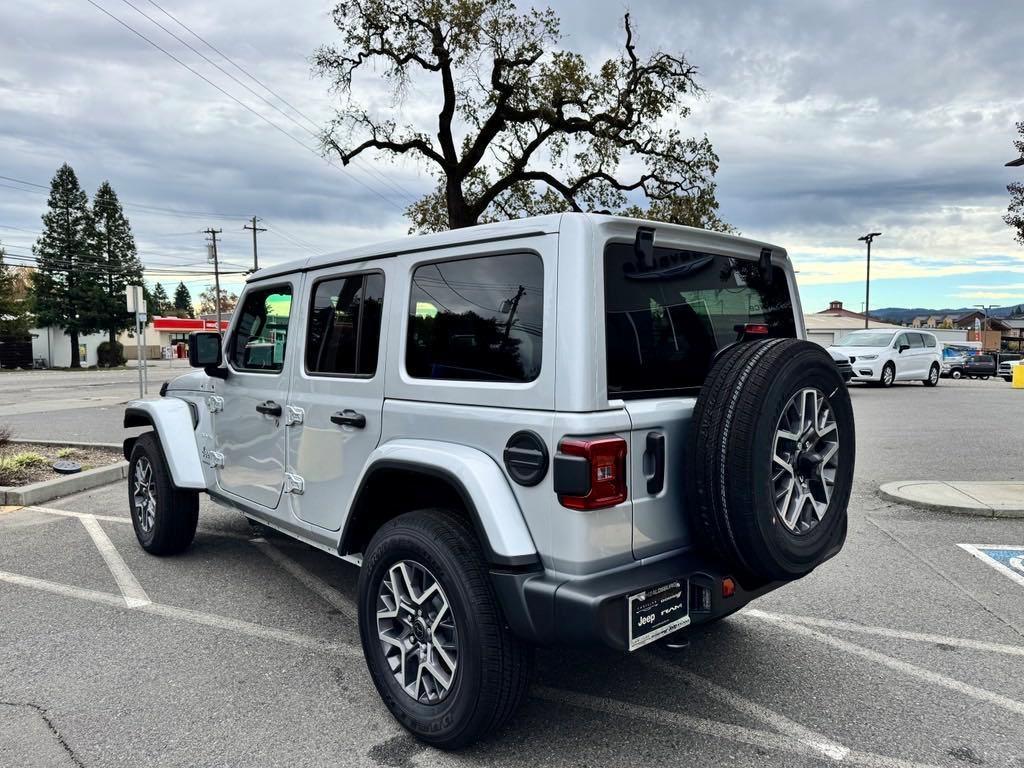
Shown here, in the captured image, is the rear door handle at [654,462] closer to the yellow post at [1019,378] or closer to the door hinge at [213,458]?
the door hinge at [213,458]

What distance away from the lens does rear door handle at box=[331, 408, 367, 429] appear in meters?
3.26

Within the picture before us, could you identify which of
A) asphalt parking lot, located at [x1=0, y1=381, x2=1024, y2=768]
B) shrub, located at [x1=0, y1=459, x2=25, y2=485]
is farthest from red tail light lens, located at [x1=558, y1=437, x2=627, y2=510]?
shrub, located at [x1=0, y1=459, x2=25, y2=485]

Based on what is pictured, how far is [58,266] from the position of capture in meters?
51.7

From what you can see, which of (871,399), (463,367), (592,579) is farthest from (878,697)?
(871,399)

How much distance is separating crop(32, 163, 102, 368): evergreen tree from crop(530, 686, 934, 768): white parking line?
191 ft

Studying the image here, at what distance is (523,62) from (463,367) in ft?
62.1

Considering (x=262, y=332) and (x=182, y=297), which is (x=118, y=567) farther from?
(x=182, y=297)

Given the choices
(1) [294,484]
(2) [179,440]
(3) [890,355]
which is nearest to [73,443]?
(2) [179,440]

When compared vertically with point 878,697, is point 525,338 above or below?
above

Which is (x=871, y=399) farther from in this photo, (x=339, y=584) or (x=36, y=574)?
(x=36, y=574)

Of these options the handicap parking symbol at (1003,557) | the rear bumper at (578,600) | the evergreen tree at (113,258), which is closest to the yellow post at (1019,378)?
the handicap parking symbol at (1003,557)

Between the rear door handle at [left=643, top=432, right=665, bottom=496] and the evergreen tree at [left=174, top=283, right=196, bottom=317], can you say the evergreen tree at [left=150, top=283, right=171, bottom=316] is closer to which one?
the evergreen tree at [left=174, top=283, right=196, bottom=317]

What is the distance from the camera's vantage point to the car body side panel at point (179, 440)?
4.66m

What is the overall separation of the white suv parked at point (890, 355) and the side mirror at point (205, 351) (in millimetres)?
19465
